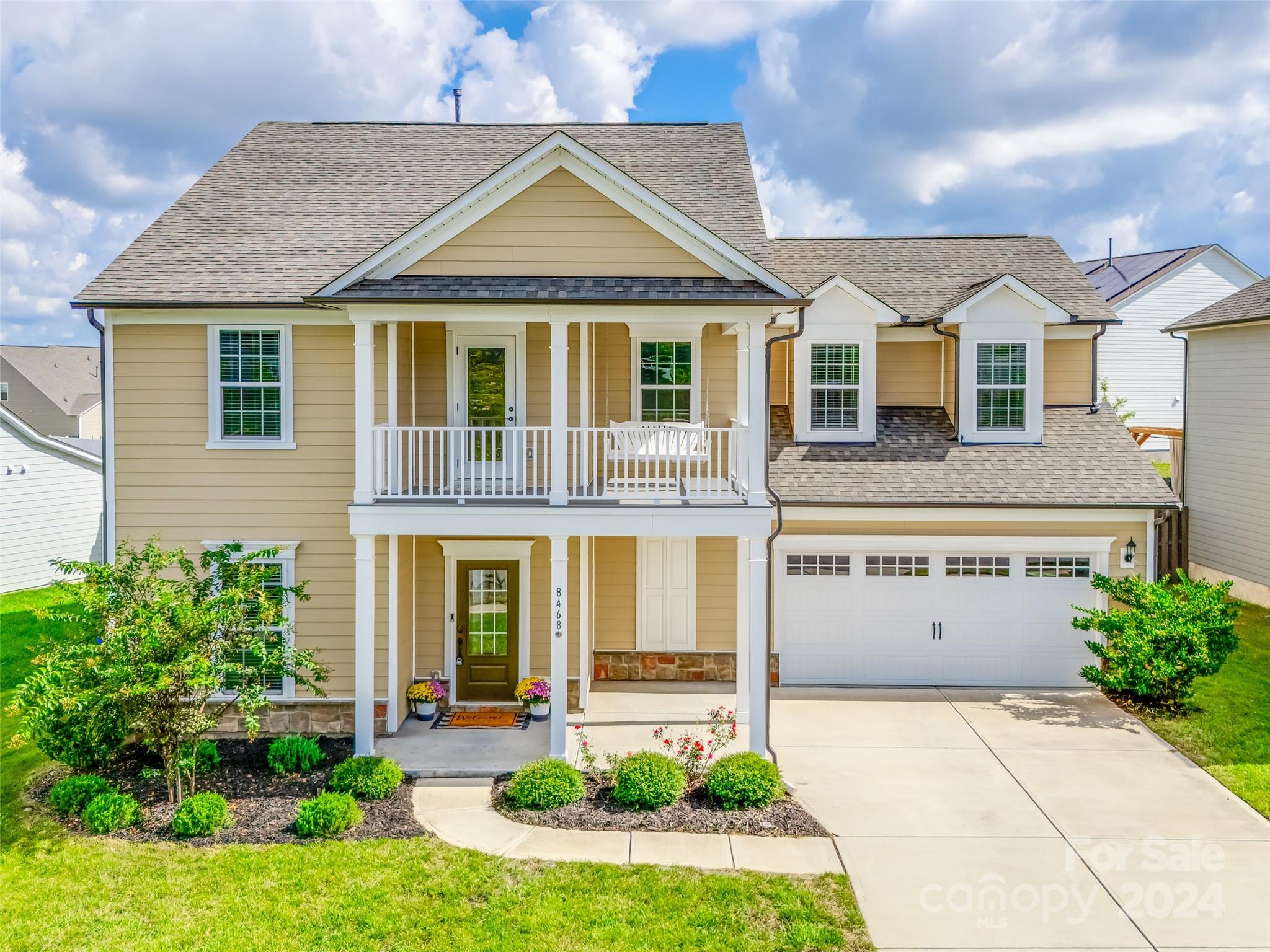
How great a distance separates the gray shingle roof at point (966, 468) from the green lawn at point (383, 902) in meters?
6.67

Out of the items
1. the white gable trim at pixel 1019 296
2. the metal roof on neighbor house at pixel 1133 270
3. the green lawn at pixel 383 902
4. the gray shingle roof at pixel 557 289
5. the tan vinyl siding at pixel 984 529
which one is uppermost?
the metal roof on neighbor house at pixel 1133 270

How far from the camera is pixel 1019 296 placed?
13742 millimetres

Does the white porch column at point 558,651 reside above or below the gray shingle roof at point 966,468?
below

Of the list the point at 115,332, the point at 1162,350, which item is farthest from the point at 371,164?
the point at 1162,350

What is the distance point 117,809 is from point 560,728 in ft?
15.4

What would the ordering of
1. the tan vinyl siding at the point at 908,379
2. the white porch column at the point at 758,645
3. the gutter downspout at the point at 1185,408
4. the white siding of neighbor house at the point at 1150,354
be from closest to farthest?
the white porch column at the point at 758,645
the tan vinyl siding at the point at 908,379
the gutter downspout at the point at 1185,408
the white siding of neighbor house at the point at 1150,354

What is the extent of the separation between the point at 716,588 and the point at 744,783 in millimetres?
4376

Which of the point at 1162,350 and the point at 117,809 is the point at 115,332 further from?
the point at 1162,350

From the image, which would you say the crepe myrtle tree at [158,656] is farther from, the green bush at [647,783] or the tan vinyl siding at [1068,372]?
the tan vinyl siding at [1068,372]

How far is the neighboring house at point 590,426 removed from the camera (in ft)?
33.6

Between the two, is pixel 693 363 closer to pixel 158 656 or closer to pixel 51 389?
pixel 158 656

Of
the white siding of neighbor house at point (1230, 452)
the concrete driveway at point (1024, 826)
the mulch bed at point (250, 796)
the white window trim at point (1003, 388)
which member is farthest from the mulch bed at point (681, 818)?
the white siding of neighbor house at point (1230, 452)

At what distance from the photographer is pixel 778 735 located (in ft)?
36.8

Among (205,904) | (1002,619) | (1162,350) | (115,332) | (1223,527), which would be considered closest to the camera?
(205,904)
